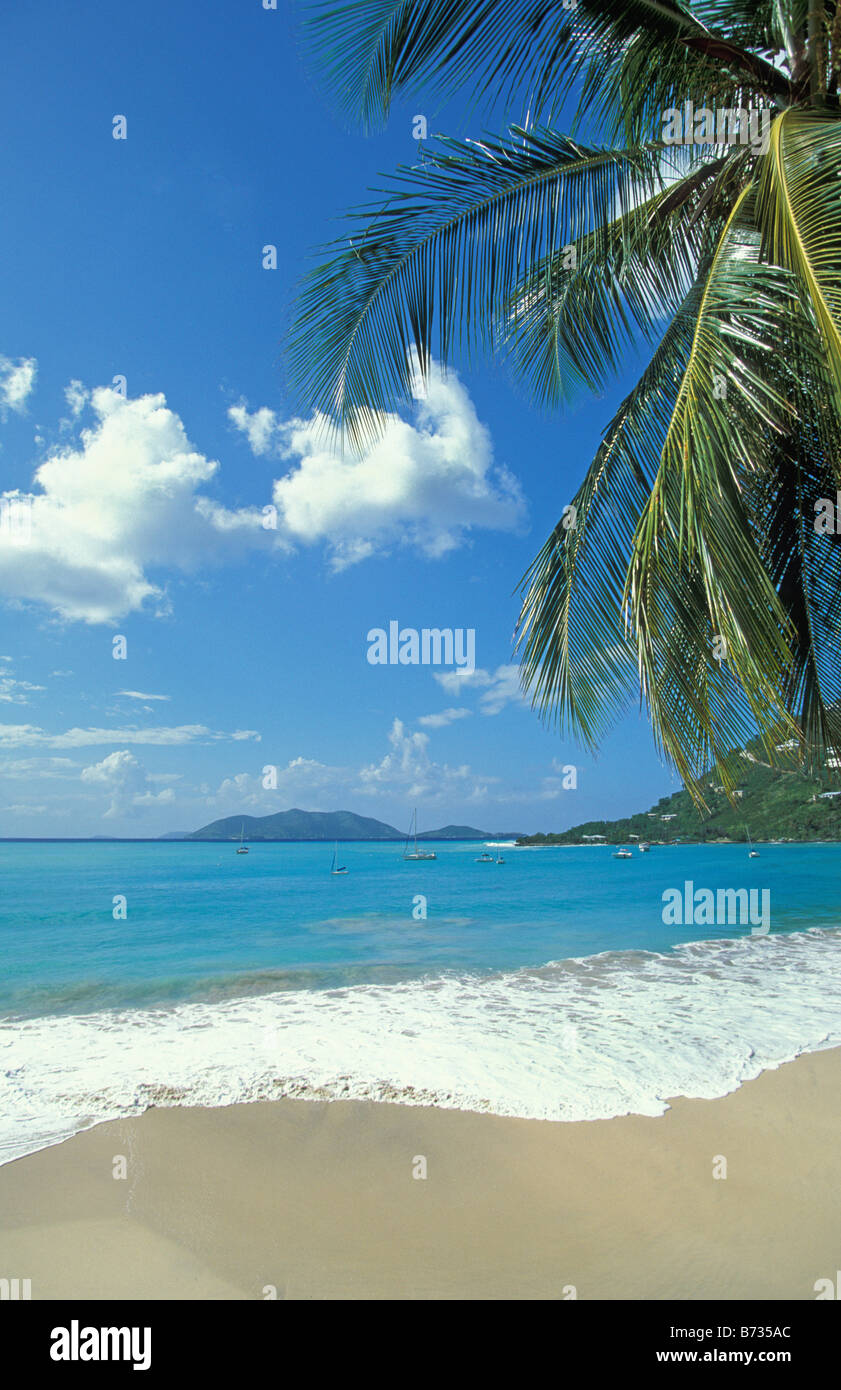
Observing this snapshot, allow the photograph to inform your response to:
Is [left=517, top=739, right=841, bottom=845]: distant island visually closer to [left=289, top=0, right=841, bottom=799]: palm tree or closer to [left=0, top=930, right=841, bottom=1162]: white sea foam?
[left=289, top=0, right=841, bottom=799]: palm tree

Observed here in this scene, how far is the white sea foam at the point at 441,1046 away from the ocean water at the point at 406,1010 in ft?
0.11

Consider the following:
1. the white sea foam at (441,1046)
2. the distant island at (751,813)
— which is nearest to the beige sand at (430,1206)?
the white sea foam at (441,1046)

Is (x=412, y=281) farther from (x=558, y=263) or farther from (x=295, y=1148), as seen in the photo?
(x=295, y=1148)

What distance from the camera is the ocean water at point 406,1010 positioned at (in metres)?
6.33

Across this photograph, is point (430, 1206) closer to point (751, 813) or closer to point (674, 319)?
point (674, 319)

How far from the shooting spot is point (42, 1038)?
28.1ft

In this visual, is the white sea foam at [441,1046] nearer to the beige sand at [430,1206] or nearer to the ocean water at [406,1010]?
the ocean water at [406,1010]

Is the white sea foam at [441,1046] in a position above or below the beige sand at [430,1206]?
below

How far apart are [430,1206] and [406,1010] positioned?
5.49 metres

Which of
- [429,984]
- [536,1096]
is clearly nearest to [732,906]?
[429,984]

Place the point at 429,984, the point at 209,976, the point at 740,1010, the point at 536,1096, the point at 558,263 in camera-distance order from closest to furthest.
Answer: the point at 558,263
the point at 536,1096
the point at 740,1010
the point at 429,984
the point at 209,976

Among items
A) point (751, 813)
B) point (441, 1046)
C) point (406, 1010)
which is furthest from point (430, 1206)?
point (751, 813)

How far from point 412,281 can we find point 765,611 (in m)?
3.43

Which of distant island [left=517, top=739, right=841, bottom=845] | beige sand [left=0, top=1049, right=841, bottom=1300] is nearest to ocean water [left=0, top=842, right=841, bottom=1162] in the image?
beige sand [left=0, top=1049, right=841, bottom=1300]
